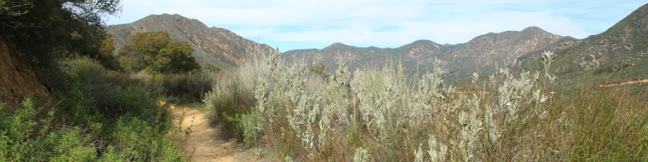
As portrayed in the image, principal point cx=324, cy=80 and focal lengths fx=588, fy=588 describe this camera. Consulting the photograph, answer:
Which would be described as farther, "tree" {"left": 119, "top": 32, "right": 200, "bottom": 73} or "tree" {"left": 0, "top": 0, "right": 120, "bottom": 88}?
"tree" {"left": 119, "top": 32, "right": 200, "bottom": 73}

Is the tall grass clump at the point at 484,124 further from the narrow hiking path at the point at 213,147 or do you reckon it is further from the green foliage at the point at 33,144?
the green foliage at the point at 33,144

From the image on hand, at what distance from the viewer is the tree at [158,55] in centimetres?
3319

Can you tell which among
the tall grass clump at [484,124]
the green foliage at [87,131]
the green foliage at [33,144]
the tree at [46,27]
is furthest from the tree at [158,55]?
the tall grass clump at [484,124]

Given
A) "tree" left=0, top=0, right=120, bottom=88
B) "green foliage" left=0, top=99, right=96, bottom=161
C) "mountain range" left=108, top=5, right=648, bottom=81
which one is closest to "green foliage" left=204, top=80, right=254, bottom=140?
"mountain range" left=108, top=5, right=648, bottom=81

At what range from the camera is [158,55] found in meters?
33.8

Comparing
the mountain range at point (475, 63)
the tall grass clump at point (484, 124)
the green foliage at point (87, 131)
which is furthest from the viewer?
the mountain range at point (475, 63)

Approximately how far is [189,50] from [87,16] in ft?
84.3

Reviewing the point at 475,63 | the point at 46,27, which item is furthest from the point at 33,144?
the point at 475,63

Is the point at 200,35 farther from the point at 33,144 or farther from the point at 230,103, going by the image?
the point at 33,144

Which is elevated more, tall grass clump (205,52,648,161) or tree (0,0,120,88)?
tree (0,0,120,88)

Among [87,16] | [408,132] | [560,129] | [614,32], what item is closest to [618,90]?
[560,129]

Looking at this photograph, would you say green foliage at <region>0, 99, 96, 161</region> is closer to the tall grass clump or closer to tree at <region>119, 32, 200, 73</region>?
the tall grass clump

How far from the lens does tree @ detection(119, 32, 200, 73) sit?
109 ft

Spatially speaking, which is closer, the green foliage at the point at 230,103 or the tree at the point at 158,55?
the green foliage at the point at 230,103
